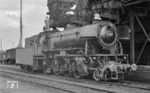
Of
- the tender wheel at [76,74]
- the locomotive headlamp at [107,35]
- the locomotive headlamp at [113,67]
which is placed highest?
the locomotive headlamp at [107,35]

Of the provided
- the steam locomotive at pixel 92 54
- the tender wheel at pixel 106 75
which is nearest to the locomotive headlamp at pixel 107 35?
the steam locomotive at pixel 92 54

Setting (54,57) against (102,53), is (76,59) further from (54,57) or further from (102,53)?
(54,57)

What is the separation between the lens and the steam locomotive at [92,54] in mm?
16953

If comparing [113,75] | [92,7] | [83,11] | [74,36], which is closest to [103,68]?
[113,75]

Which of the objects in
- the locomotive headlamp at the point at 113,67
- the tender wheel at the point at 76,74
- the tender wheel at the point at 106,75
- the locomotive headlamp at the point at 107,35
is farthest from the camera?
the tender wheel at the point at 76,74

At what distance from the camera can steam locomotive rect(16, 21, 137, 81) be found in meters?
17.0

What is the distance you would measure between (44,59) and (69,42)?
13.3ft

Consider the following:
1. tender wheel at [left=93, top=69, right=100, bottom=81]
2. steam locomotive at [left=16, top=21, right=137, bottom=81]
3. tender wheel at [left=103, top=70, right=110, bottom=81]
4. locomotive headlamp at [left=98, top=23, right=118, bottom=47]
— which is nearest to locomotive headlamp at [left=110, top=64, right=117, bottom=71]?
steam locomotive at [left=16, top=21, right=137, bottom=81]

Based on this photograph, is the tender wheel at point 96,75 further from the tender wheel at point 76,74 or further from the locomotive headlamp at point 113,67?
the tender wheel at point 76,74

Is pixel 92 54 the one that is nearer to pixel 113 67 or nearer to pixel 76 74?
pixel 113 67

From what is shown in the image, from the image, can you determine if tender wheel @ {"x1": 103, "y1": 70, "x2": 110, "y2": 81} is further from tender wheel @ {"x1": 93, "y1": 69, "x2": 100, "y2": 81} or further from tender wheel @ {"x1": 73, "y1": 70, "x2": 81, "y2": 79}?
tender wheel @ {"x1": 73, "y1": 70, "x2": 81, "y2": 79}

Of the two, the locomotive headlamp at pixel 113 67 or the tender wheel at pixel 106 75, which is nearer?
the locomotive headlamp at pixel 113 67

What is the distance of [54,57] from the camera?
21656 millimetres

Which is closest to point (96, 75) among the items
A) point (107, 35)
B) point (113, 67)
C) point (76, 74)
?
point (113, 67)
